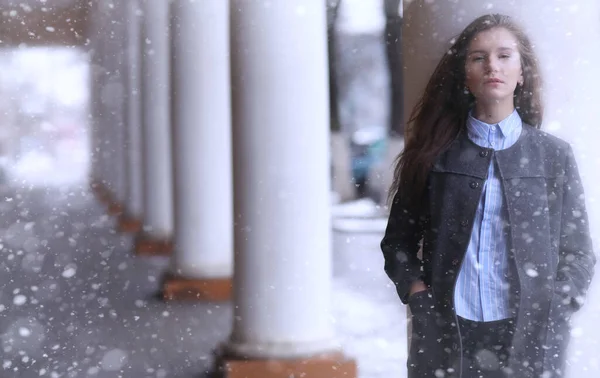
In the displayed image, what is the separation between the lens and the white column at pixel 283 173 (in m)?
3.21

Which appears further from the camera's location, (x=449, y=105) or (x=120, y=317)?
(x=120, y=317)

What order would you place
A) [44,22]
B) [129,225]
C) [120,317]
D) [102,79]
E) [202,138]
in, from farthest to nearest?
[44,22] → [102,79] → [129,225] → [202,138] → [120,317]

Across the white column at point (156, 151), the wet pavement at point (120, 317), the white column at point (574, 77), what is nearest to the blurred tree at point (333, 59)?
the wet pavement at point (120, 317)

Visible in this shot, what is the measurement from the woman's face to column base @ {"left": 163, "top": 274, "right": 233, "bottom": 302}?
410 centimetres

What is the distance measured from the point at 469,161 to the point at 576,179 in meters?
0.22

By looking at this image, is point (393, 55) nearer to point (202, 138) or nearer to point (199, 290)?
point (202, 138)

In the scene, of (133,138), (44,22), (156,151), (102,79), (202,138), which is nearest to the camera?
(202,138)

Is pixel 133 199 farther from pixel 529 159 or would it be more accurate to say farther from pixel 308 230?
pixel 529 159

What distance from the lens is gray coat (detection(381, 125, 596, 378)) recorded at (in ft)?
6.12

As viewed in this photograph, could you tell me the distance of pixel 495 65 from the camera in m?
1.87

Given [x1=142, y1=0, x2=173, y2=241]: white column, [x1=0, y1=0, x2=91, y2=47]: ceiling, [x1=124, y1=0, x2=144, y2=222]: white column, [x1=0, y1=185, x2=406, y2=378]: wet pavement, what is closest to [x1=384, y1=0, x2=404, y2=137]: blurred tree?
[x1=0, y1=0, x2=91, y2=47]: ceiling

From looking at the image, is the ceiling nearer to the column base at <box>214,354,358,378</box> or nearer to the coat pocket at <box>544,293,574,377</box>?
the column base at <box>214,354,358,378</box>

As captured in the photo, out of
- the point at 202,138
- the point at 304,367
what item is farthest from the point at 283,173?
the point at 202,138

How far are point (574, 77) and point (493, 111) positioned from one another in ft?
1.20
